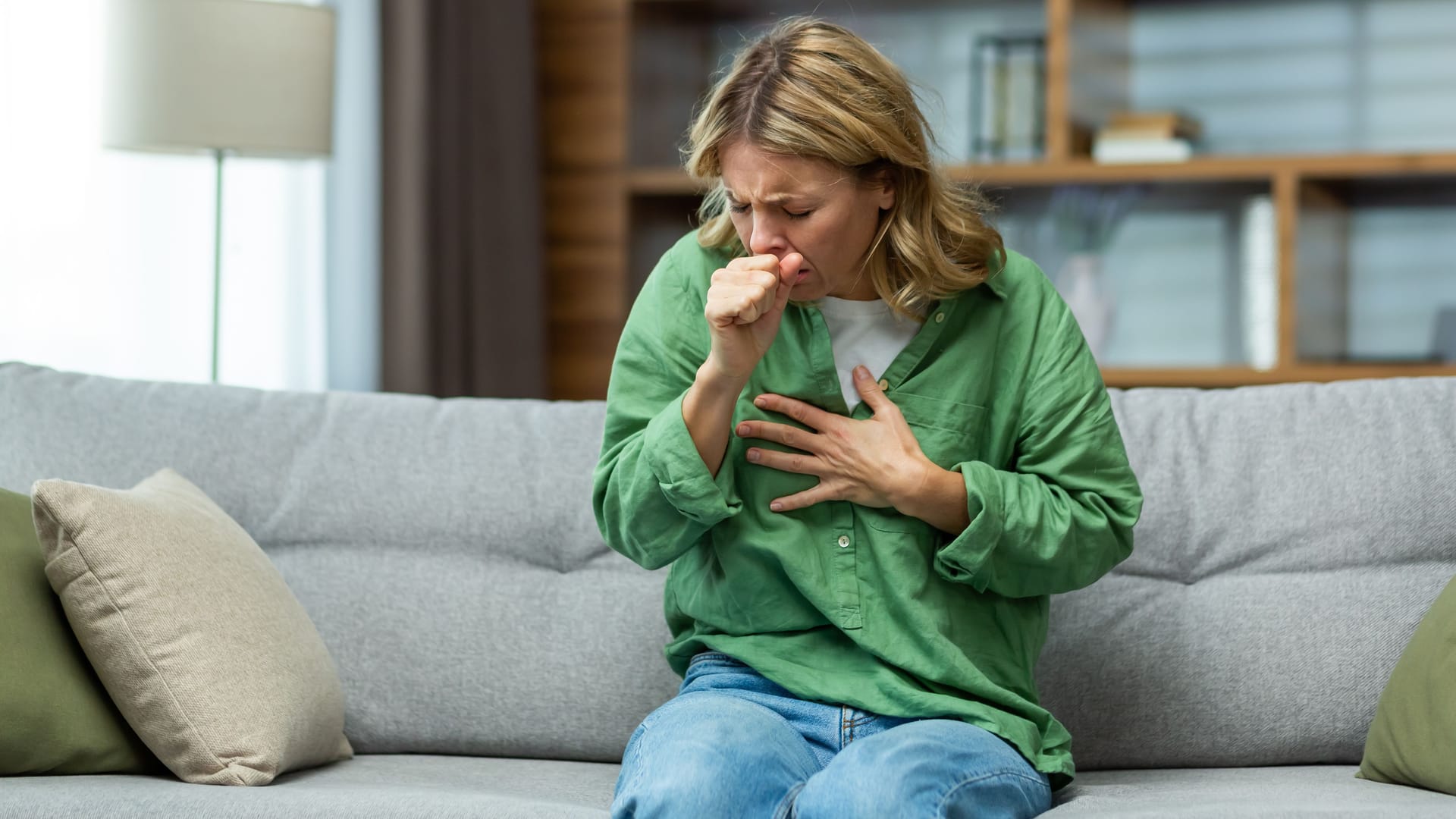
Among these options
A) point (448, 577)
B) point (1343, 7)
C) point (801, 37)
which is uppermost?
point (1343, 7)

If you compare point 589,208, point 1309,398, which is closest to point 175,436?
point 1309,398

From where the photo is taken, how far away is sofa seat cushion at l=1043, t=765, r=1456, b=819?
1276 mm

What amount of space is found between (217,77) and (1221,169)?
198 centimetres

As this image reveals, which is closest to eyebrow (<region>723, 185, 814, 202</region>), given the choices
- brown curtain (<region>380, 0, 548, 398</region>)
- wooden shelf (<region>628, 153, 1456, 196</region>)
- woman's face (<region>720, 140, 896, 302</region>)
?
woman's face (<region>720, 140, 896, 302</region>)

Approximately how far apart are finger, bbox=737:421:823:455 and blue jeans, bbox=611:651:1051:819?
243 millimetres

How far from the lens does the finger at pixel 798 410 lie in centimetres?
145

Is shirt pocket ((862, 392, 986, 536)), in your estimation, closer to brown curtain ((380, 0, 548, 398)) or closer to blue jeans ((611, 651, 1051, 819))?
blue jeans ((611, 651, 1051, 819))

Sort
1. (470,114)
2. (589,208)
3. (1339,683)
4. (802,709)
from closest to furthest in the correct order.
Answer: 1. (802,709)
2. (1339,683)
3. (470,114)
4. (589,208)

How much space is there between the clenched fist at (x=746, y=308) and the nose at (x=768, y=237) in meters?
0.01

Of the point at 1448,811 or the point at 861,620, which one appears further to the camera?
the point at 861,620

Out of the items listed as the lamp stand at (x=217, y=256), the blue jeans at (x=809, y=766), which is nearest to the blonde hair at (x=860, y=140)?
the blue jeans at (x=809, y=766)

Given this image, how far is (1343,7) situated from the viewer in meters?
3.31

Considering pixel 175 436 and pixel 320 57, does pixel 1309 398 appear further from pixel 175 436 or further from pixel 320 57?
pixel 320 57

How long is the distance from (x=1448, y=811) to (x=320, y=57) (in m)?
1.94
